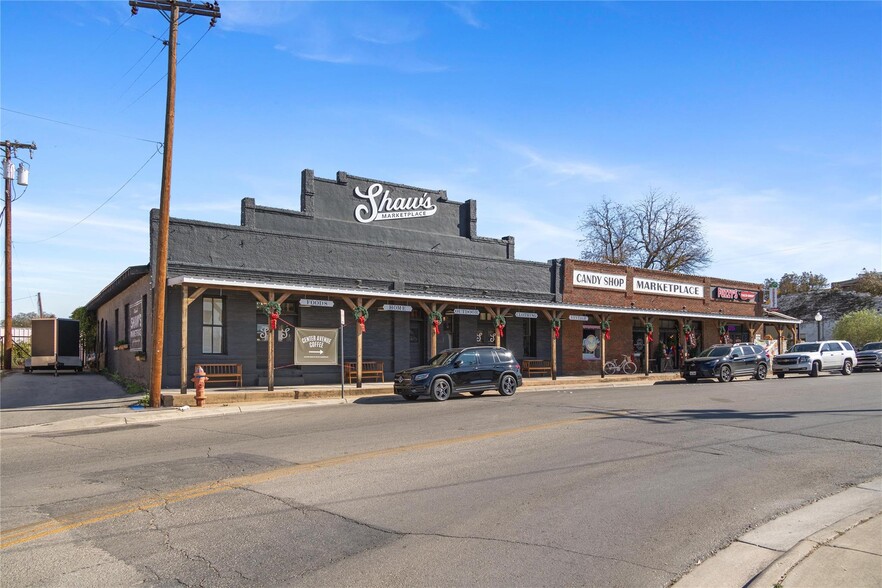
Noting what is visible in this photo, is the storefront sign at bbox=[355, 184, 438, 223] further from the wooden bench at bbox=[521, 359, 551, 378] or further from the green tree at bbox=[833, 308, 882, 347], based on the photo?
the green tree at bbox=[833, 308, 882, 347]

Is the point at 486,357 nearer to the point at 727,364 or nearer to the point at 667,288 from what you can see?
the point at 727,364

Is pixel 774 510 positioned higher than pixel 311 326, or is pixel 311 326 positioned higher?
pixel 311 326

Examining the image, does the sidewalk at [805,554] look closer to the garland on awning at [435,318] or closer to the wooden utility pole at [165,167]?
the wooden utility pole at [165,167]

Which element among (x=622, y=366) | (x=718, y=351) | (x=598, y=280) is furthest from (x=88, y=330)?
(x=718, y=351)

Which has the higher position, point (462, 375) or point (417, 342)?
point (417, 342)

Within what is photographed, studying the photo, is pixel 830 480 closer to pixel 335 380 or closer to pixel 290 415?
pixel 290 415

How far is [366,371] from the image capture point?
2452 cm

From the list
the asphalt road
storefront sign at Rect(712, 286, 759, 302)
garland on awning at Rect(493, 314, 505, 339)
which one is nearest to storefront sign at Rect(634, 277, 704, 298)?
storefront sign at Rect(712, 286, 759, 302)

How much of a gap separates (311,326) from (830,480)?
17.6 meters

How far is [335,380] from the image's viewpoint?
24453 millimetres

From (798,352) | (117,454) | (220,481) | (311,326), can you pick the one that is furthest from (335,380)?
(798,352)

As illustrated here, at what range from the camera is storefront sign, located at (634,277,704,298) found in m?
36.0

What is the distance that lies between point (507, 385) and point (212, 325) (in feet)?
31.8

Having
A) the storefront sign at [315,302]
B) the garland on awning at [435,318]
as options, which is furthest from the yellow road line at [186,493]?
the garland on awning at [435,318]
